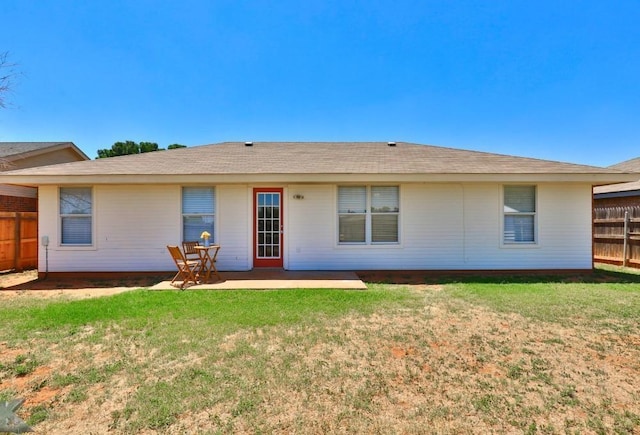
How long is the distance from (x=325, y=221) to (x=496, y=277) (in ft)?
15.3

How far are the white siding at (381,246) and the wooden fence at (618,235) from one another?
272cm

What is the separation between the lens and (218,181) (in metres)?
8.24

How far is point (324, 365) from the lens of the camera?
3.52 m

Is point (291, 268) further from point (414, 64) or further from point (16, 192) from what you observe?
point (16, 192)

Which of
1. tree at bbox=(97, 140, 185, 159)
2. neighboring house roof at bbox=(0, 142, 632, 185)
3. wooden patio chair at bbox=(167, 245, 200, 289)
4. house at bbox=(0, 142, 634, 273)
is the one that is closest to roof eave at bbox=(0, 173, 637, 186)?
neighboring house roof at bbox=(0, 142, 632, 185)

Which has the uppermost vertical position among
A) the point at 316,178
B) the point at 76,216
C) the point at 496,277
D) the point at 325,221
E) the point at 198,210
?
the point at 316,178

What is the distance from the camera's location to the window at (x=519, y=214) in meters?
8.88

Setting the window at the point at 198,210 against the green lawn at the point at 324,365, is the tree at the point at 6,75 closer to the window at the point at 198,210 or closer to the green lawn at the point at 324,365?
the window at the point at 198,210

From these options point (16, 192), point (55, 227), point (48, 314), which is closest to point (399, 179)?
point (48, 314)

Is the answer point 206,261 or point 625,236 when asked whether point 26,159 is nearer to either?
point 206,261

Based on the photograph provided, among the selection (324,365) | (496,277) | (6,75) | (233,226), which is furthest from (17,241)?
(496,277)

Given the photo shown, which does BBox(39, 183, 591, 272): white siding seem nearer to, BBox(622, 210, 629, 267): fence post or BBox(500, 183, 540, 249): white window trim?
BBox(500, 183, 540, 249): white window trim

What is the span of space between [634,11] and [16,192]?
68.6 ft

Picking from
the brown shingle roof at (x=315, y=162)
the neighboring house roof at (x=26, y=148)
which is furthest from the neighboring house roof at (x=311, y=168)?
the neighboring house roof at (x=26, y=148)
